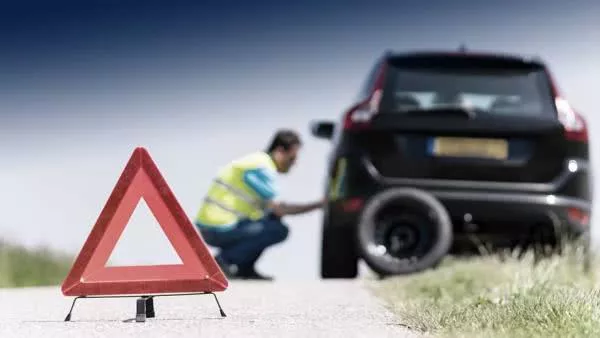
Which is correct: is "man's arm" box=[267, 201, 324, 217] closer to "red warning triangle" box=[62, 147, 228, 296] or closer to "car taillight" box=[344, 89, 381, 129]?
"car taillight" box=[344, 89, 381, 129]

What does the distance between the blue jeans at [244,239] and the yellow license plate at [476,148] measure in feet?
8.88

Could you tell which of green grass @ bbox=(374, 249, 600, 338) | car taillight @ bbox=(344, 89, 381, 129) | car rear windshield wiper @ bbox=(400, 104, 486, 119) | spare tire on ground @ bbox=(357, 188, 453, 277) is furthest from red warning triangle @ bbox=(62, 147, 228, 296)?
car rear windshield wiper @ bbox=(400, 104, 486, 119)

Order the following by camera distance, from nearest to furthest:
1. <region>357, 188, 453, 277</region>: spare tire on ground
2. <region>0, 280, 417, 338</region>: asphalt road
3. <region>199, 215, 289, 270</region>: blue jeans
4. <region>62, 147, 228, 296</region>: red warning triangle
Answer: <region>0, 280, 417, 338</region>: asphalt road, <region>62, 147, 228, 296</region>: red warning triangle, <region>357, 188, 453, 277</region>: spare tire on ground, <region>199, 215, 289, 270</region>: blue jeans

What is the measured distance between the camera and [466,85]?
9836 mm

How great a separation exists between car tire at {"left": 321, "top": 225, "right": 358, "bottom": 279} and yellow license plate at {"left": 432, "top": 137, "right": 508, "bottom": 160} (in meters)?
0.92

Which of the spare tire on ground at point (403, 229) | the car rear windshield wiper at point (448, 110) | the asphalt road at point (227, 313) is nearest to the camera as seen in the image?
the asphalt road at point (227, 313)

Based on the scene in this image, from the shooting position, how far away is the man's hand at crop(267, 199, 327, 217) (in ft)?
38.7

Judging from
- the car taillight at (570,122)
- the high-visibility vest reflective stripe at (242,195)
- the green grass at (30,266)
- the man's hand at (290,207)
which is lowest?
the green grass at (30,266)

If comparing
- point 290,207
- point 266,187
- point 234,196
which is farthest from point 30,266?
point 290,207

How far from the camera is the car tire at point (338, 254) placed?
9.94m

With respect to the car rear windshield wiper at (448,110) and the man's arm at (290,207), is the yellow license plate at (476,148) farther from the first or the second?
the man's arm at (290,207)

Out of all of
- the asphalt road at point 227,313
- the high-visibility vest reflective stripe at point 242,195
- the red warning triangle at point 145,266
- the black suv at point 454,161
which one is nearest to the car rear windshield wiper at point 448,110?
the black suv at point 454,161

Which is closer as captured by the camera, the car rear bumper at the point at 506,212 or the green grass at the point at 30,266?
the car rear bumper at the point at 506,212

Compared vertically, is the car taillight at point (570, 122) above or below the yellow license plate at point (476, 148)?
above
